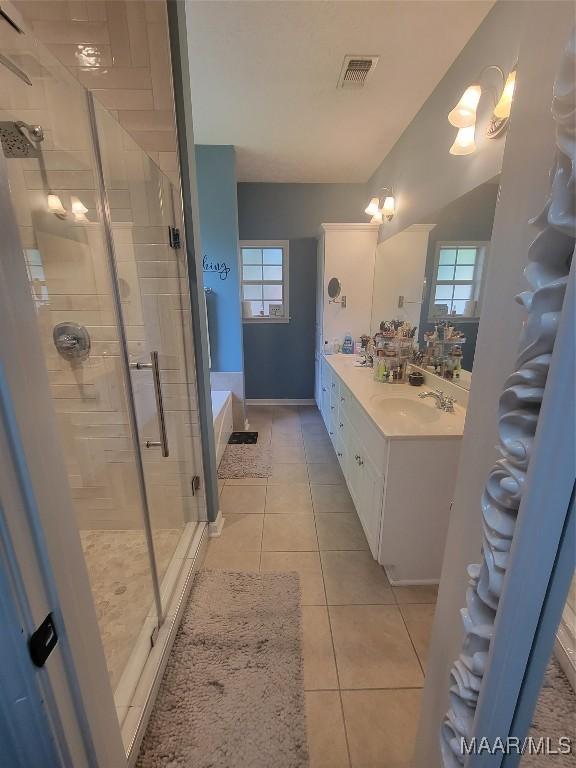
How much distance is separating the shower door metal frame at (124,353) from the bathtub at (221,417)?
1065mm

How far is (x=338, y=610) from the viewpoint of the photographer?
150cm

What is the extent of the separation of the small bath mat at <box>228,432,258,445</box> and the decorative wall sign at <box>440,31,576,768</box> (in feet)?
9.09

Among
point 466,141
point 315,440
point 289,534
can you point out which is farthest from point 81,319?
point 315,440

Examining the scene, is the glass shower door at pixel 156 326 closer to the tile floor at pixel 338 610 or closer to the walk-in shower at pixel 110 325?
the walk-in shower at pixel 110 325

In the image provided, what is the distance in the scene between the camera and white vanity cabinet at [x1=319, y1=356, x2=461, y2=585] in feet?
4.71

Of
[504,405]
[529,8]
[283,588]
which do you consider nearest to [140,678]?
[283,588]

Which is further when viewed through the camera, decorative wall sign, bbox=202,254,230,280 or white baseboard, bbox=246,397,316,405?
white baseboard, bbox=246,397,316,405

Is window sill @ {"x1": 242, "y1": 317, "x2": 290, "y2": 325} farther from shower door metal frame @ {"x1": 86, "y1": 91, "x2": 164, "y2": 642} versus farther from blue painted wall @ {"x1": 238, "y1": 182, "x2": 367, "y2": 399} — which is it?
shower door metal frame @ {"x1": 86, "y1": 91, "x2": 164, "y2": 642}

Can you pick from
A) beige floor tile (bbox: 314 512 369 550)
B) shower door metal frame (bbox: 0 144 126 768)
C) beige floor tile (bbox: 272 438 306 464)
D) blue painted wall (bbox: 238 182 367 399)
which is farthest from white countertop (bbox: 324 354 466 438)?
blue painted wall (bbox: 238 182 367 399)

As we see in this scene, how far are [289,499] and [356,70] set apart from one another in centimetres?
283

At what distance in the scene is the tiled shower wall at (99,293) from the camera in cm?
131

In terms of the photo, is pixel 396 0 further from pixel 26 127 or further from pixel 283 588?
pixel 283 588

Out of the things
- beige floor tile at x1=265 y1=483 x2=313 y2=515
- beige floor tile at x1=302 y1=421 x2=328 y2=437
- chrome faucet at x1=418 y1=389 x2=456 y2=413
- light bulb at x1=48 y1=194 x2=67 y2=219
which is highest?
light bulb at x1=48 y1=194 x2=67 y2=219

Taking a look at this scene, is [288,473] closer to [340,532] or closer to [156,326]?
[340,532]
